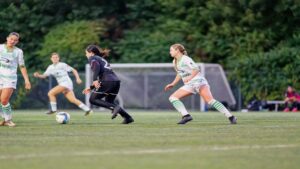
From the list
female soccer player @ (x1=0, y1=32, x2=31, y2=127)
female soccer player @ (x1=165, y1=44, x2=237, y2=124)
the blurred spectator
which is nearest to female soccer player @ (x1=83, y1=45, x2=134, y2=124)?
female soccer player @ (x1=165, y1=44, x2=237, y2=124)

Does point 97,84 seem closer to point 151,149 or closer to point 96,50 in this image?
point 96,50

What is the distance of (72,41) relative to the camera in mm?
43562

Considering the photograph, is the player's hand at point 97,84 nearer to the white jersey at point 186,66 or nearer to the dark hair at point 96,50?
the dark hair at point 96,50

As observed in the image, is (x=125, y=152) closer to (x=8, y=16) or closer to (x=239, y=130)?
(x=239, y=130)

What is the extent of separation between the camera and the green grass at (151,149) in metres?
10.3

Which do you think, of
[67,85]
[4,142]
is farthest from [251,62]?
[4,142]

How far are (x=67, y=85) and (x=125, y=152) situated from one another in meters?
17.7

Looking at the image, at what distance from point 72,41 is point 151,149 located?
3179 cm

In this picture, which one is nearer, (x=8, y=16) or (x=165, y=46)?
(x=165, y=46)

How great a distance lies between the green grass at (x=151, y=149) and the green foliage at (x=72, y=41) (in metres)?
26.1

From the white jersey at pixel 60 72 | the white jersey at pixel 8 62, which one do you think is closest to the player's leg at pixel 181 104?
the white jersey at pixel 8 62

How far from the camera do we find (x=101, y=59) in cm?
2009

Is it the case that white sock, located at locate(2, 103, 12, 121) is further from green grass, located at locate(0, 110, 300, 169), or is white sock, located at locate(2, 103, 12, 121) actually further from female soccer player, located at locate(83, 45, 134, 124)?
green grass, located at locate(0, 110, 300, 169)

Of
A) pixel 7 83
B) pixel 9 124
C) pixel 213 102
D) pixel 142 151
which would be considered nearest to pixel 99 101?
pixel 9 124
